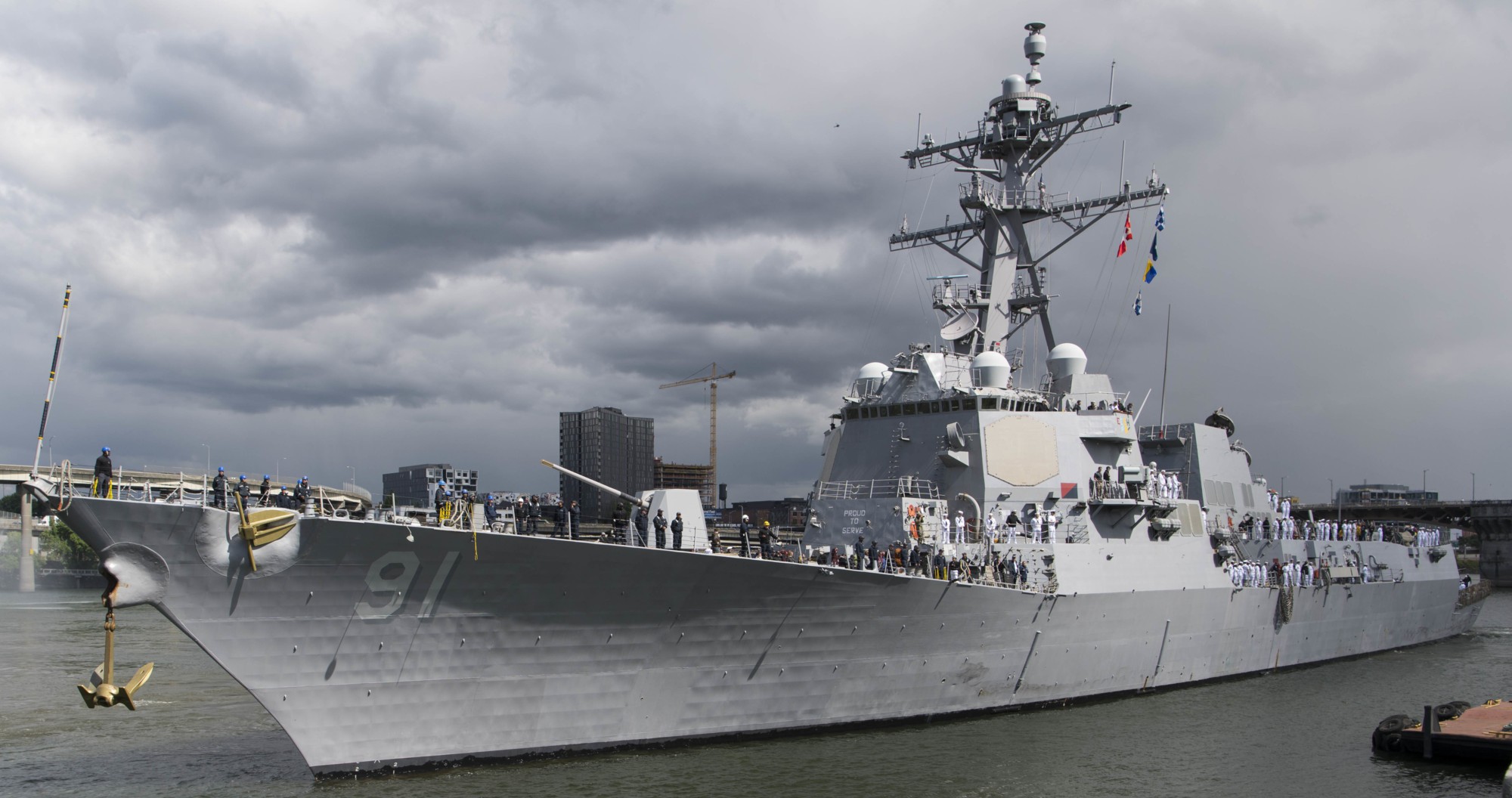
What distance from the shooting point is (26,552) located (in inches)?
1847

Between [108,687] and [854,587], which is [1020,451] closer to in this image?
[854,587]

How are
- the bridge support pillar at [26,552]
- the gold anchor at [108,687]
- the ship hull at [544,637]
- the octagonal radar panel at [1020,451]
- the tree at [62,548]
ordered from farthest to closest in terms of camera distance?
the tree at [62,548]
the bridge support pillar at [26,552]
the octagonal radar panel at [1020,451]
the ship hull at [544,637]
the gold anchor at [108,687]

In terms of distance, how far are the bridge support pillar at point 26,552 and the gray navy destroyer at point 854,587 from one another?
4050 cm

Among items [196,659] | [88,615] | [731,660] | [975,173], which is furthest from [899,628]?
[88,615]

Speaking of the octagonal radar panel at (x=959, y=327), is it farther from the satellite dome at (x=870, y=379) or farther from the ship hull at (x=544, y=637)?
the ship hull at (x=544, y=637)

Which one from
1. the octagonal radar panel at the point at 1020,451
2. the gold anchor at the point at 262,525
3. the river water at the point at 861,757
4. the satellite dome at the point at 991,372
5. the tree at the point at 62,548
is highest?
the satellite dome at the point at 991,372

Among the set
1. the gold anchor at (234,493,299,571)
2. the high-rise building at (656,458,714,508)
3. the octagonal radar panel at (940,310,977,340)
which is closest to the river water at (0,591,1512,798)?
the gold anchor at (234,493,299,571)

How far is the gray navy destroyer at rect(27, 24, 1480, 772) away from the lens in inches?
439

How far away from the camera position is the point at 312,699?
446 inches

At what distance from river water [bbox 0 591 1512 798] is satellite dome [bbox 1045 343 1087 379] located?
19.4 feet

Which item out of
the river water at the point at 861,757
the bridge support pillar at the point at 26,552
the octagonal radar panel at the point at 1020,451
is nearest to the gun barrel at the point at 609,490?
the river water at the point at 861,757

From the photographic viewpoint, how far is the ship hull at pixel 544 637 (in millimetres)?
11031

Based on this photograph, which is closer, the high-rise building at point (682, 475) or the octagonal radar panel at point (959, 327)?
the octagonal radar panel at point (959, 327)

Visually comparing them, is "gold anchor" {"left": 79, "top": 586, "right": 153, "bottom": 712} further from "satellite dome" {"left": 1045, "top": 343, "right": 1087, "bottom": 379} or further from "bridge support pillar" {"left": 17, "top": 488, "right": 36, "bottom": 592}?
"bridge support pillar" {"left": 17, "top": 488, "right": 36, "bottom": 592}
